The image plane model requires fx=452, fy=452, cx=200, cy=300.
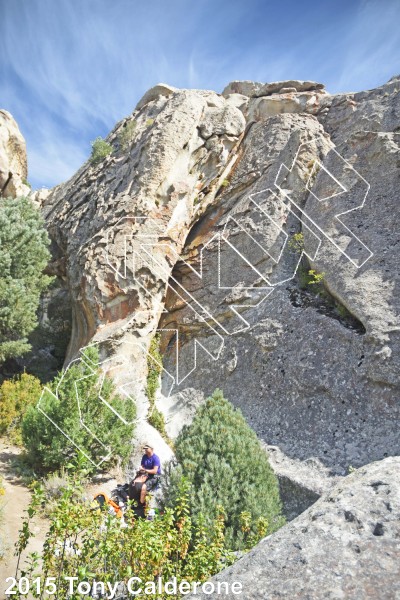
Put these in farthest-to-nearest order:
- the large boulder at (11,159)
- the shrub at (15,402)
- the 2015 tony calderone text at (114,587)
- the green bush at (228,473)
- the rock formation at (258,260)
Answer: the large boulder at (11,159)
the shrub at (15,402)
the rock formation at (258,260)
the green bush at (228,473)
the 2015 tony calderone text at (114,587)

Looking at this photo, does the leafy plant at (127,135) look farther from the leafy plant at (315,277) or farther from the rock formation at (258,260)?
the leafy plant at (315,277)

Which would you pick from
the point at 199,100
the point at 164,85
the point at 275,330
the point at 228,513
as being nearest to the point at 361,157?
the point at 275,330

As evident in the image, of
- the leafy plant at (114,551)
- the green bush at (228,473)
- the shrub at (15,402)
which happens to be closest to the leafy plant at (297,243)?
the green bush at (228,473)

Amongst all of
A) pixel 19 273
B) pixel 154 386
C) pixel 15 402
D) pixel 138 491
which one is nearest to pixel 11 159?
pixel 19 273

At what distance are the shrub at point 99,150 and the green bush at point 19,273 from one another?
18.0 feet

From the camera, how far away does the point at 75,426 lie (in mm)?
9609

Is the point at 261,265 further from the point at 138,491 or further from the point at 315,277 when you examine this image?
the point at 138,491

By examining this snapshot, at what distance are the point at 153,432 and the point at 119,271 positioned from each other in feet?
19.1

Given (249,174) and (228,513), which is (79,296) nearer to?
(249,174)

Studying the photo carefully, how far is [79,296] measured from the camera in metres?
16.2

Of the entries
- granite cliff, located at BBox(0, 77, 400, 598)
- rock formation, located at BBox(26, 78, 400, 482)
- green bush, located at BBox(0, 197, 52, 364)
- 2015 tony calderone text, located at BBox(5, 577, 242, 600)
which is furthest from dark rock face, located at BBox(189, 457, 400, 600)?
green bush, located at BBox(0, 197, 52, 364)

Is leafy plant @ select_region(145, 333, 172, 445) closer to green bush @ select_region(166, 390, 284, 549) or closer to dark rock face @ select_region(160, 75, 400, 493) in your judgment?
dark rock face @ select_region(160, 75, 400, 493)

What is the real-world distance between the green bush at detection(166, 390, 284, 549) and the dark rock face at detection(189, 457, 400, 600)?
10.9 feet

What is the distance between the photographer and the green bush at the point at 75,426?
31.2 ft
